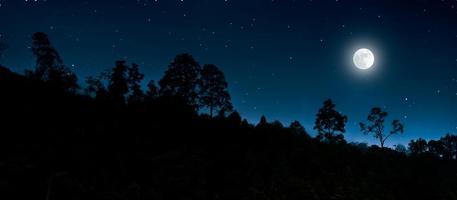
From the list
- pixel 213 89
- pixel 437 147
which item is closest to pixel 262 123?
pixel 213 89

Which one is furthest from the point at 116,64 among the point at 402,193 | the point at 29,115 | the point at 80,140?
the point at 402,193

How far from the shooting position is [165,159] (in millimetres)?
20516

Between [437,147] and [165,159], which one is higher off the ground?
[437,147]

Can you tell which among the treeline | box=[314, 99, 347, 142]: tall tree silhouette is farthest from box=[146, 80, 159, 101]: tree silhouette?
box=[314, 99, 347, 142]: tall tree silhouette

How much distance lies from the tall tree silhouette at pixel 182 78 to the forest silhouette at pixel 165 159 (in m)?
0.28

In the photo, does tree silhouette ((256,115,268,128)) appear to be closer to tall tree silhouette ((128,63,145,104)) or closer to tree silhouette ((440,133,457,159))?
tall tree silhouette ((128,63,145,104))

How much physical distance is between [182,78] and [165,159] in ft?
80.3

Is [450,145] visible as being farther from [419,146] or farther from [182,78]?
[182,78]

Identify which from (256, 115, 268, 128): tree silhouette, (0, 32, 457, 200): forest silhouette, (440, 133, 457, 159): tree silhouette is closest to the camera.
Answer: (0, 32, 457, 200): forest silhouette

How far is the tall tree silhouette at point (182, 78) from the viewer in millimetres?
42750

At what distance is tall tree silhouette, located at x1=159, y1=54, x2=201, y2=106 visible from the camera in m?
42.8

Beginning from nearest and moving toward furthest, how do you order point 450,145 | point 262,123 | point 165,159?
point 165,159 < point 262,123 < point 450,145

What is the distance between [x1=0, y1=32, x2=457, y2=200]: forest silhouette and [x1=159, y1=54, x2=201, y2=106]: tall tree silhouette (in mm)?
278

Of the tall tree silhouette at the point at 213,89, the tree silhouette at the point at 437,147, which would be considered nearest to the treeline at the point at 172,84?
the tall tree silhouette at the point at 213,89
